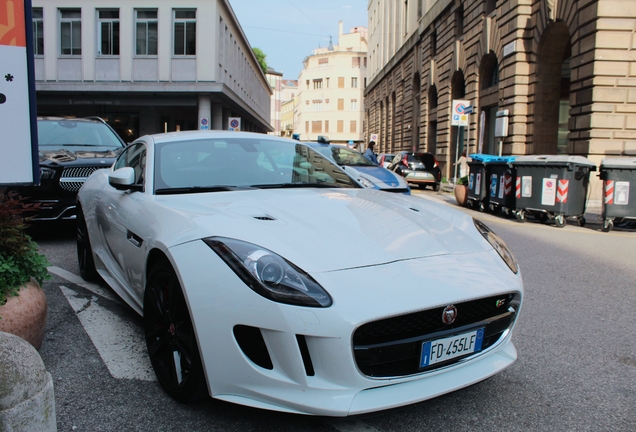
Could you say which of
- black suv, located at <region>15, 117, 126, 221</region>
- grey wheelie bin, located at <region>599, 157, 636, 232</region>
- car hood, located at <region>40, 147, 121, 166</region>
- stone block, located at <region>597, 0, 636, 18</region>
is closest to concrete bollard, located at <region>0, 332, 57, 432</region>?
black suv, located at <region>15, 117, 126, 221</region>

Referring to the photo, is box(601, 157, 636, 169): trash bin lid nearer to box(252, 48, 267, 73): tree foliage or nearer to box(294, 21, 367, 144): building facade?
box(252, 48, 267, 73): tree foliage

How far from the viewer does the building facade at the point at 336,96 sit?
90.4 m

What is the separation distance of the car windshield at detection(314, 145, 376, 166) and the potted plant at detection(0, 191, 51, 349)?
317 inches

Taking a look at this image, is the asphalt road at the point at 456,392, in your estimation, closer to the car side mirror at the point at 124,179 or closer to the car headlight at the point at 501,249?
the car headlight at the point at 501,249

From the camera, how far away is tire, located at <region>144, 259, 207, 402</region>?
93.0 inches

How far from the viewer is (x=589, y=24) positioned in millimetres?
15328

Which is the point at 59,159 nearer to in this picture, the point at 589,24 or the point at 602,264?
the point at 602,264

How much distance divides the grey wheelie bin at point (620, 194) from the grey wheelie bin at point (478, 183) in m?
3.32

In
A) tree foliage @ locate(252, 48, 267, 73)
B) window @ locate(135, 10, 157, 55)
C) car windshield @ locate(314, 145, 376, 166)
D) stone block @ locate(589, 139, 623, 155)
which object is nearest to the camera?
car windshield @ locate(314, 145, 376, 166)

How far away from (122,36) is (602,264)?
95.5 ft

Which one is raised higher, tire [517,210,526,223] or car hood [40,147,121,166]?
car hood [40,147,121,166]

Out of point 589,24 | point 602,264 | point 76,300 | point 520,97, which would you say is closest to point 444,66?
point 520,97

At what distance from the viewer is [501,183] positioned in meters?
12.5

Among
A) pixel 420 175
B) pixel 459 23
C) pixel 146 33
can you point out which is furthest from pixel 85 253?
pixel 146 33
